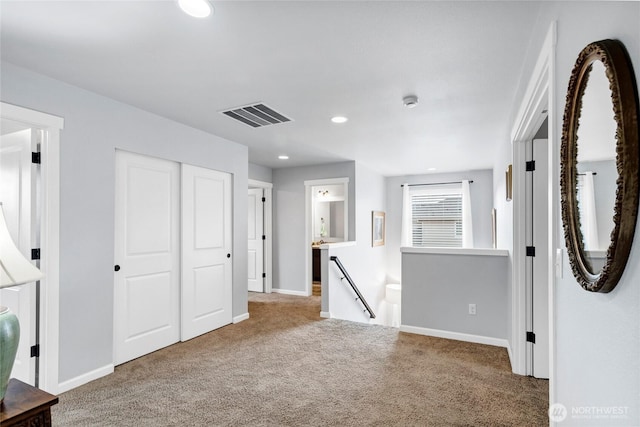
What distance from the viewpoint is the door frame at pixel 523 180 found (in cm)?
148

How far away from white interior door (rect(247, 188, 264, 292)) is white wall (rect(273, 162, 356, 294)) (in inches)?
9.6

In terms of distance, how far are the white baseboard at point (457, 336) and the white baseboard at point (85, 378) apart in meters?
2.91

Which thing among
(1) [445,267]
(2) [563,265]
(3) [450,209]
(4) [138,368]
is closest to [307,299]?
(1) [445,267]

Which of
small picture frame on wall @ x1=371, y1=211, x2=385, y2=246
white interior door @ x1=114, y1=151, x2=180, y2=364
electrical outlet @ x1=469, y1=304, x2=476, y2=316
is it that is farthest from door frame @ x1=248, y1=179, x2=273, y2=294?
electrical outlet @ x1=469, y1=304, x2=476, y2=316

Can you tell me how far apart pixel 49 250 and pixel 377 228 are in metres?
5.41

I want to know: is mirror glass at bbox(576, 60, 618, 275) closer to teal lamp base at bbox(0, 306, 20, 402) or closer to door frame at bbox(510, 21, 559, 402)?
door frame at bbox(510, 21, 559, 402)

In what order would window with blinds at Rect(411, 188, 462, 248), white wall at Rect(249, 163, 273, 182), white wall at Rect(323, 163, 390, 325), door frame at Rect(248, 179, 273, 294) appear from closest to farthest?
white wall at Rect(323, 163, 390, 325) < white wall at Rect(249, 163, 273, 182) < door frame at Rect(248, 179, 273, 294) < window with blinds at Rect(411, 188, 462, 248)

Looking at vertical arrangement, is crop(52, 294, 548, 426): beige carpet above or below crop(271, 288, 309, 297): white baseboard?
above

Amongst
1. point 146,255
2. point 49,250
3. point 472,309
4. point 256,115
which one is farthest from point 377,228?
point 49,250

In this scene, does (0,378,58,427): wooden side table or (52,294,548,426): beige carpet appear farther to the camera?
(52,294,548,426): beige carpet

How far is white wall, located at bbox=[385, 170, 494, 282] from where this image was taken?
22.2ft

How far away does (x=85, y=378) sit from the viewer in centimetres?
275

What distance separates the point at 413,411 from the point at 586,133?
6.52 ft

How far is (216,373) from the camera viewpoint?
114 inches
